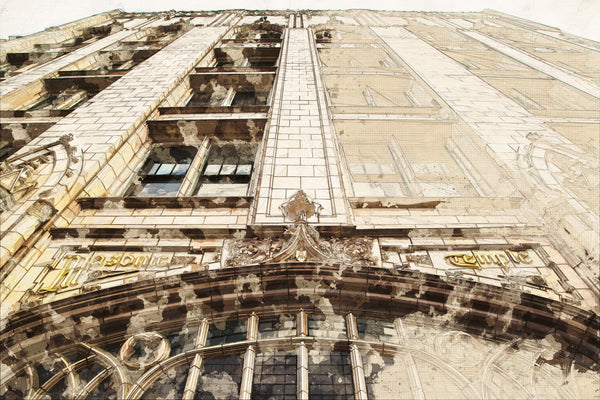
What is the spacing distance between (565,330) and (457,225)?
6.79ft

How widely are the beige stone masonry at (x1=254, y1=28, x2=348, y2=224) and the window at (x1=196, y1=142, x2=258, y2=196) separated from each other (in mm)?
1084

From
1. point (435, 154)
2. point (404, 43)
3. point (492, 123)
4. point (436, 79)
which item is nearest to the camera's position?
point (492, 123)

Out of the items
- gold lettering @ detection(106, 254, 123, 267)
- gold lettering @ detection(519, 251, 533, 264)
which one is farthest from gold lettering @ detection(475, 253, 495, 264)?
gold lettering @ detection(106, 254, 123, 267)

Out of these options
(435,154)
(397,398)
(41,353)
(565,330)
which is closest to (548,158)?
(435,154)

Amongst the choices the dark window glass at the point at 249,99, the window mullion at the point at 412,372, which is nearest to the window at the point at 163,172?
the dark window glass at the point at 249,99

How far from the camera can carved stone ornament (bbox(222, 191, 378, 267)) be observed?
195 inches

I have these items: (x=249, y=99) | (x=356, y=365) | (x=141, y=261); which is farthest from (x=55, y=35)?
(x=356, y=365)

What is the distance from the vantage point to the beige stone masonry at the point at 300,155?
233 inches

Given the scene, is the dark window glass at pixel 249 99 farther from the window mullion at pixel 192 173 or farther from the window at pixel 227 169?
the window mullion at pixel 192 173

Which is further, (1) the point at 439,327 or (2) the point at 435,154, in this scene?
(2) the point at 435,154

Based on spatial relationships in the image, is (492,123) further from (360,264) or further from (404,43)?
(404,43)

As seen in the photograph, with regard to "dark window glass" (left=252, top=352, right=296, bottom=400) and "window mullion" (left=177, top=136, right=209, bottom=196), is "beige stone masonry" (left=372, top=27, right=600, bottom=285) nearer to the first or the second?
"dark window glass" (left=252, top=352, right=296, bottom=400)

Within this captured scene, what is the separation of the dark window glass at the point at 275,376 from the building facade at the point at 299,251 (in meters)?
0.02

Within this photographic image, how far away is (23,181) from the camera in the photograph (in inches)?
230
